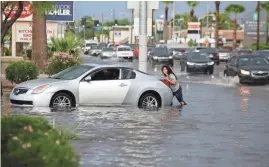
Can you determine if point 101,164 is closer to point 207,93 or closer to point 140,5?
point 140,5

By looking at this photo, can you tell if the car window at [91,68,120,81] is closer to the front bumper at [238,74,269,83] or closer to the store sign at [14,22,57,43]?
the front bumper at [238,74,269,83]

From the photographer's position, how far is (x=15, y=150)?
723 cm

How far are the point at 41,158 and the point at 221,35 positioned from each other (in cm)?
15845

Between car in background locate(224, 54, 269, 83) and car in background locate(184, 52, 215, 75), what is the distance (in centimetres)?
991

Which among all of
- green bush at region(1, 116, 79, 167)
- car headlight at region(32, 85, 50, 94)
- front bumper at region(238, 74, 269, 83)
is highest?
green bush at region(1, 116, 79, 167)

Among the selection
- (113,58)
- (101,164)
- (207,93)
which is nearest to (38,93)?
(101,164)

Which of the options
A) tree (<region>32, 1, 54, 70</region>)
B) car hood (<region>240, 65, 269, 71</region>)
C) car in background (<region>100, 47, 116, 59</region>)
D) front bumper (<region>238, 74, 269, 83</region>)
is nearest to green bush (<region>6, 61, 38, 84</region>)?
tree (<region>32, 1, 54, 70</region>)

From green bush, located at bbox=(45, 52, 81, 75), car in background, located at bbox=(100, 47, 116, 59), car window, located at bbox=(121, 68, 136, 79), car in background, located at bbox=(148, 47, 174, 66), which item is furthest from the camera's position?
car in background, located at bbox=(100, 47, 116, 59)

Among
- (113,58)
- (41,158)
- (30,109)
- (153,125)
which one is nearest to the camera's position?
(41,158)

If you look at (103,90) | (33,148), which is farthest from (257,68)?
(33,148)

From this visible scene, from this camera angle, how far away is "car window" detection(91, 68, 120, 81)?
2042 centimetres

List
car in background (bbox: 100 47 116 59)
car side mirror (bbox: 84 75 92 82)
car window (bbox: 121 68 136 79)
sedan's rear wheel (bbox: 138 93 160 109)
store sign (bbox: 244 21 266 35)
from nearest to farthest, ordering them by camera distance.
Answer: car side mirror (bbox: 84 75 92 82), car window (bbox: 121 68 136 79), sedan's rear wheel (bbox: 138 93 160 109), car in background (bbox: 100 47 116 59), store sign (bbox: 244 21 266 35)

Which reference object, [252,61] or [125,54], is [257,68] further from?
[125,54]

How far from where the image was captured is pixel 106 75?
20.6 metres
